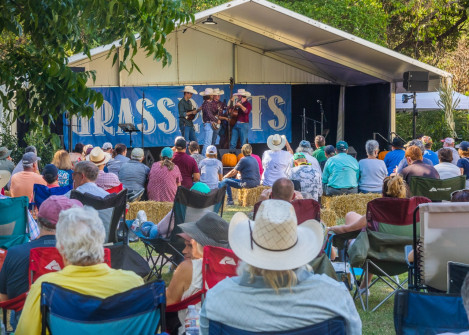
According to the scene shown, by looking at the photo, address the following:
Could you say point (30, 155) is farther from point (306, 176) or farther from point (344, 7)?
point (344, 7)

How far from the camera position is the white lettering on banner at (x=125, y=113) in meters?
17.9

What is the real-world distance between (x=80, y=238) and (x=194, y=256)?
1.11 metres

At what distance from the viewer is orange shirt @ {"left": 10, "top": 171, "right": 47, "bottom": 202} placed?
765 cm

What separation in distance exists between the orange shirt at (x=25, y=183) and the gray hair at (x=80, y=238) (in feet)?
16.1

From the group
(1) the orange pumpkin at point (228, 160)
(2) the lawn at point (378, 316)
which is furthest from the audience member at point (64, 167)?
(1) the orange pumpkin at point (228, 160)

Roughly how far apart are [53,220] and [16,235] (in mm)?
1664

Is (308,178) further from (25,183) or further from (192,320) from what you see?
(192,320)

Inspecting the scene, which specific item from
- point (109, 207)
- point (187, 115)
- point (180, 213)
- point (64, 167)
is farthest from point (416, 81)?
point (109, 207)

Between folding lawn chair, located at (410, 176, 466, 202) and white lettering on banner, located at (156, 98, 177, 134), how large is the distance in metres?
11.1

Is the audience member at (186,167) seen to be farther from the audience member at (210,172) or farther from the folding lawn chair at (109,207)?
the folding lawn chair at (109,207)

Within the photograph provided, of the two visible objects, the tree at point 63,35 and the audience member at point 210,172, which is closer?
the tree at point 63,35

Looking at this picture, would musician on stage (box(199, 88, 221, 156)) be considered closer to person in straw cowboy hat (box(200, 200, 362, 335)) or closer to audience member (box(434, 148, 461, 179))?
audience member (box(434, 148, 461, 179))

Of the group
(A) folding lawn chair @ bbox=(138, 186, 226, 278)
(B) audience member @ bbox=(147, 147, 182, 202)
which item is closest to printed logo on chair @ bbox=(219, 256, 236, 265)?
(A) folding lawn chair @ bbox=(138, 186, 226, 278)

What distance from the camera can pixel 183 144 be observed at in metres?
10.5
